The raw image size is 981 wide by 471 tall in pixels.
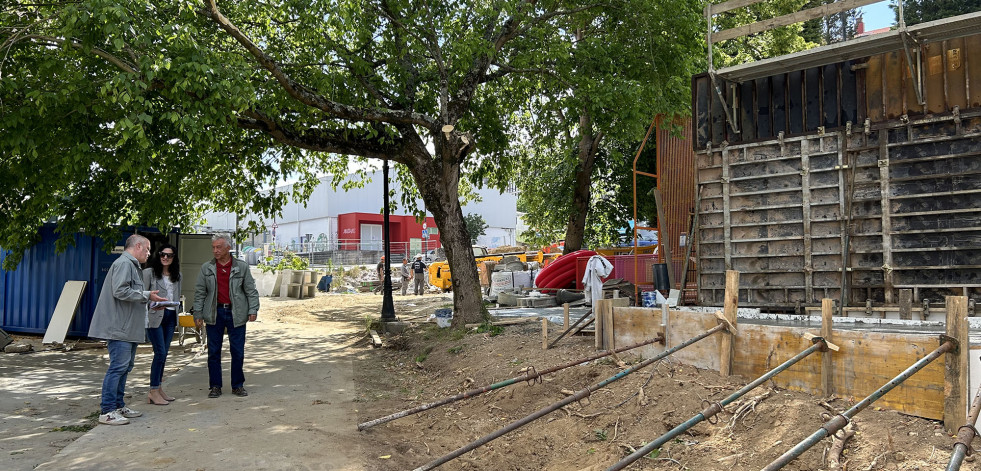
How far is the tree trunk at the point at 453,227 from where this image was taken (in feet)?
41.8

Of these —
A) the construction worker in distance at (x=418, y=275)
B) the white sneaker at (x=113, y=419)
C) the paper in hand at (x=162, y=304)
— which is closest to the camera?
the white sneaker at (x=113, y=419)

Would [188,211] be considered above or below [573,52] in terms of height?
below

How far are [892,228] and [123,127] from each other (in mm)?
10124

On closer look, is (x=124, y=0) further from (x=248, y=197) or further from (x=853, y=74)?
(x=853, y=74)

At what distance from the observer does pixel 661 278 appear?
1411 centimetres

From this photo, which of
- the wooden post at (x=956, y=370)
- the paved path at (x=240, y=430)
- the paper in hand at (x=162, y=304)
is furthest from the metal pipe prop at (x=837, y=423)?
the paper in hand at (x=162, y=304)

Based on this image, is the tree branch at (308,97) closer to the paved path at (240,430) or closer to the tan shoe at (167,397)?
the paved path at (240,430)

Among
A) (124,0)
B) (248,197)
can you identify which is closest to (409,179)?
(248,197)

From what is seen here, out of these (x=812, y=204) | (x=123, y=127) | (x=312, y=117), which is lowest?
(x=812, y=204)

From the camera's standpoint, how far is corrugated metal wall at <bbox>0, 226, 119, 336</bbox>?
13172 millimetres

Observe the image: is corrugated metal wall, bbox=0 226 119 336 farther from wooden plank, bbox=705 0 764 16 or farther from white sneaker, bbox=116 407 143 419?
wooden plank, bbox=705 0 764 16

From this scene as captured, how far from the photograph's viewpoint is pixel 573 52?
12875 mm

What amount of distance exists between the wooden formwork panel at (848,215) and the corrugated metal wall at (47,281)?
11.2 m

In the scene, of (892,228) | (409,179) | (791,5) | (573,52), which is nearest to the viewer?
(892,228)
